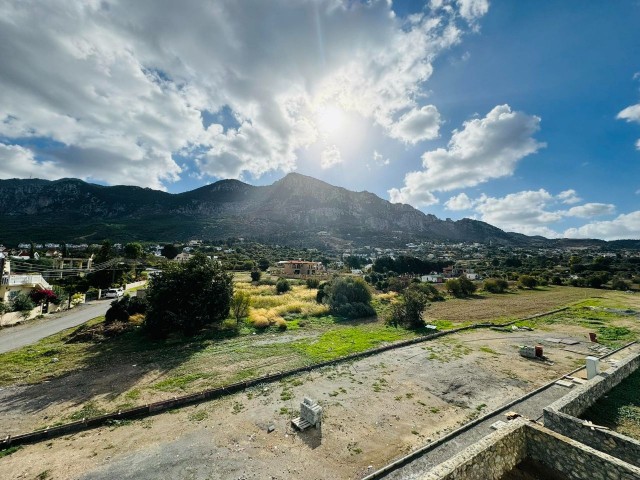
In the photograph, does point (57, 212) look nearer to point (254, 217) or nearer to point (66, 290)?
point (254, 217)

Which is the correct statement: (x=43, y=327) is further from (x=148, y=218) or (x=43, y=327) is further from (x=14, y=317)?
(x=148, y=218)

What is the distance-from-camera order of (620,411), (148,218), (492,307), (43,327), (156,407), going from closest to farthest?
1. (156,407)
2. (620,411)
3. (43,327)
4. (492,307)
5. (148,218)

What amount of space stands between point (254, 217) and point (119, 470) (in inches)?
7084

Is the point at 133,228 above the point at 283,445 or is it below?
above

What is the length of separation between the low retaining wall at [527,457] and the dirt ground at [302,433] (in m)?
2.28

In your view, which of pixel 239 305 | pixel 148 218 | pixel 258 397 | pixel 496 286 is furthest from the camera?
pixel 148 218

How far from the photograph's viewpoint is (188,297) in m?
21.2

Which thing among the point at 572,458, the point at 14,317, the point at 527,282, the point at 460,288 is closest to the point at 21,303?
the point at 14,317

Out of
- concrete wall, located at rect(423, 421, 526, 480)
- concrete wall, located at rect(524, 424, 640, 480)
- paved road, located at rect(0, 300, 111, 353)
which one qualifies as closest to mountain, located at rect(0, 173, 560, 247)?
paved road, located at rect(0, 300, 111, 353)

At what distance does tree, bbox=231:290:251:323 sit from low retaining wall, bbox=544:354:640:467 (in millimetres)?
20979

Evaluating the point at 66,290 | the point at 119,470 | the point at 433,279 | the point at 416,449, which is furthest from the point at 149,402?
the point at 433,279

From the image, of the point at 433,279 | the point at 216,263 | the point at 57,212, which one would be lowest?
the point at 433,279

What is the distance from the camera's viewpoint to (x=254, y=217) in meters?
182

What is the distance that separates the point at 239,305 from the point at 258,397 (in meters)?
13.5
